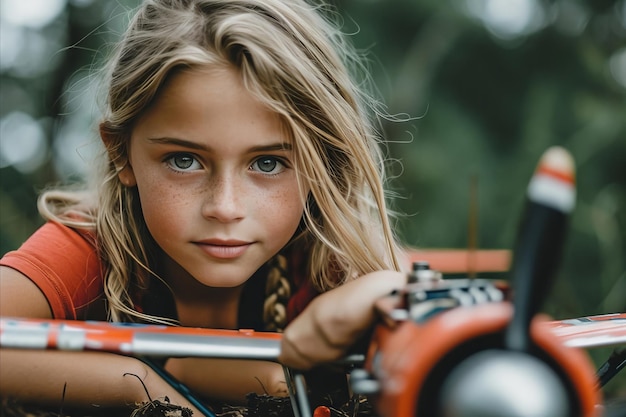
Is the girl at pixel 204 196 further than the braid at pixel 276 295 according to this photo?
No

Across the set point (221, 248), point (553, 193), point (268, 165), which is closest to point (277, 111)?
point (268, 165)

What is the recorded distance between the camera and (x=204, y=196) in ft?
3.43

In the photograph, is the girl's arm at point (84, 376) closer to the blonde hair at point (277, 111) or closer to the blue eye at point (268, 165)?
the blonde hair at point (277, 111)

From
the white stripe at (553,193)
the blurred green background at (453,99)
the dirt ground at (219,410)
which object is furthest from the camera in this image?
the blurred green background at (453,99)

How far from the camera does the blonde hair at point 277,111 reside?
3.59 feet

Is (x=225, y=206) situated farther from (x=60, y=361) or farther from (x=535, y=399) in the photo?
(x=535, y=399)

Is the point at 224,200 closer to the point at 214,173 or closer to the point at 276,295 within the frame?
the point at 214,173

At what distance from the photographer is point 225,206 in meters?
1.01

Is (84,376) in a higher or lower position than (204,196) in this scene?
lower

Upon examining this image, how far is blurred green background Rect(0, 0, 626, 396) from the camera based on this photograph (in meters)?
3.20

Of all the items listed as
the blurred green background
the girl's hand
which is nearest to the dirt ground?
the girl's hand

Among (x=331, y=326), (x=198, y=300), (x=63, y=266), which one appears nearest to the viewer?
(x=331, y=326)

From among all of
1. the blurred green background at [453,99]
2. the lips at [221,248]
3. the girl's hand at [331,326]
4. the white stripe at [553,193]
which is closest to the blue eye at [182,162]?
the lips at [221,248]

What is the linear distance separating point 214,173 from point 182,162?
2.6 inches
